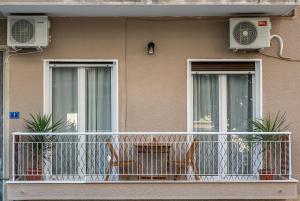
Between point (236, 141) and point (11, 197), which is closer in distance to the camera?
Answer: point (11, 197)

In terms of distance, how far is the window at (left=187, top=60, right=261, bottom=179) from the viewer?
479 inches

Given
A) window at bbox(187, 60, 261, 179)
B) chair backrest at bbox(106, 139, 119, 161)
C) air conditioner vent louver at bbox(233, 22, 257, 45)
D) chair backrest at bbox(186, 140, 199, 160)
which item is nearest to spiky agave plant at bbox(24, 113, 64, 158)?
chair backrest at bbox(106, 139, 119, 161)

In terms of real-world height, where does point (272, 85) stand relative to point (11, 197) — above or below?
above

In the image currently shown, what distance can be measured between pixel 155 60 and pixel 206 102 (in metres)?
1.34

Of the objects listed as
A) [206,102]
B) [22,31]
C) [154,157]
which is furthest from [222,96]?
[22,31]

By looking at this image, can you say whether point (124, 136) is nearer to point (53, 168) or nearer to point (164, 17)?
point (53, 168)

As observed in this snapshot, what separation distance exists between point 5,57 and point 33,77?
26.4 inches

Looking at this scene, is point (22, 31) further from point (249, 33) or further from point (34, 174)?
point (249, 33)

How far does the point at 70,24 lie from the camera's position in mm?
12016

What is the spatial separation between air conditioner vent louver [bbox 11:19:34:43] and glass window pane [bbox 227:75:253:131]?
3.97 meters

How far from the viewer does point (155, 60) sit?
1202 centimetres

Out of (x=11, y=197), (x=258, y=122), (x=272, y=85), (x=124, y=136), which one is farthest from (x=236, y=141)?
(x=11, y=197)

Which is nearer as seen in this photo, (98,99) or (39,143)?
(39,143)

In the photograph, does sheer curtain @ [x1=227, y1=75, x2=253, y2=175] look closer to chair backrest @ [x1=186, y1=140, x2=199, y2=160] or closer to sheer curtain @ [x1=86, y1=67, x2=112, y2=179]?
chair backrest @ [x1=186, y1=140, x2=199, y2=160]
